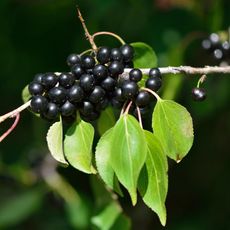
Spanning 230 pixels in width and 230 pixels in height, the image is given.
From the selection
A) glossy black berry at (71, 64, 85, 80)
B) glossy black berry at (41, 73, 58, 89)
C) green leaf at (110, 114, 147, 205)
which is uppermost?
glossy black berry at (41, 73, 58, 89)

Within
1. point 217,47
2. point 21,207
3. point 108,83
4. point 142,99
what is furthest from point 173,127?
point 21,207

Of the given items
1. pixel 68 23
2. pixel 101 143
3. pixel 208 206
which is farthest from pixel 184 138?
pixel 208 206

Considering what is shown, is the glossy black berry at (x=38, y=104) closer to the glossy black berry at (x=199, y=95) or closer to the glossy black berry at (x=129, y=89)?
the glossy black berry at (x=129, y=89)

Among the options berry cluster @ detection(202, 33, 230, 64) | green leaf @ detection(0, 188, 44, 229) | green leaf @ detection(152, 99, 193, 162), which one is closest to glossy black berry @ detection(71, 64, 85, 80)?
green leaf @ detection(152, 99, 193, 162)

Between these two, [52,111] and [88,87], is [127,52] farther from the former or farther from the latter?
[52,111]

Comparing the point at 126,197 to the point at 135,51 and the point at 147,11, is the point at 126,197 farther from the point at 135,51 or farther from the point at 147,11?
the point at 135,51

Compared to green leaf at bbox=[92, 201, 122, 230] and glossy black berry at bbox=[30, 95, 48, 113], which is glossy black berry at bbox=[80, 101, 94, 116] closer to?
glossy black berry at bbox=[30, 95, 48, 113]

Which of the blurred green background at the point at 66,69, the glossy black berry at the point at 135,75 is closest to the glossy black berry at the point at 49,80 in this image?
the glossy black berry at the point at 135,75

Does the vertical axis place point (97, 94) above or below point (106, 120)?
above
